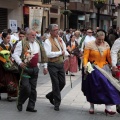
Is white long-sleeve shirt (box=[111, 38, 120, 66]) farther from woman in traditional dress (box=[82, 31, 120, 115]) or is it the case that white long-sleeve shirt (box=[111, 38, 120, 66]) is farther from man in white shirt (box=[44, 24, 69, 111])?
man in white shirt (box=[44, 24, 69, 111])

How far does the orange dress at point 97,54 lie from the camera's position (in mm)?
8148

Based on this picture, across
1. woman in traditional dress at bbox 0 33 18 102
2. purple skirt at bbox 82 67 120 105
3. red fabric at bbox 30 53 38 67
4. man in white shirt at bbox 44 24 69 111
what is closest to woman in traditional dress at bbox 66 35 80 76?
woman in traditional dress at bbox 0 33 18 102

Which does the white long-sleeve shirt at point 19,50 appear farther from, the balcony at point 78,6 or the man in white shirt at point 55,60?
the balcony at point 78,6

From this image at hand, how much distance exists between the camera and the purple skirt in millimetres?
7969

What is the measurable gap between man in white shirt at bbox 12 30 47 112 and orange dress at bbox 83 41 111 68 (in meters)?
0.85

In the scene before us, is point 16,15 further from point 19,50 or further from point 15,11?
point 19,50

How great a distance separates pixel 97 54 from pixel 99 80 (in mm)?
522

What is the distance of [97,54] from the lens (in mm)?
8156

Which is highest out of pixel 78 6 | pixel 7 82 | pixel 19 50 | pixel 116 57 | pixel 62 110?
pixel 78 6

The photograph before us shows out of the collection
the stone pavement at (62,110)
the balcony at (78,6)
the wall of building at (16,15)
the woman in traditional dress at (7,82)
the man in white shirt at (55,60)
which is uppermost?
the balcony at (78,6)

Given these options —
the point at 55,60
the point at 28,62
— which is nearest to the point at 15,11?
the point at 55,60

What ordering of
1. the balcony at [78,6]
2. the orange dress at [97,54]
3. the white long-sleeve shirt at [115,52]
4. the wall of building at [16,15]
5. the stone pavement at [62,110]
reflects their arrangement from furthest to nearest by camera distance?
1. the balcony at [78,6]
2. the wall of building at [16,15]
3. the orange dress at [97,54]
4. the stone pavement at [62,110]
5. the white long-sleeve shirt at [115,52]

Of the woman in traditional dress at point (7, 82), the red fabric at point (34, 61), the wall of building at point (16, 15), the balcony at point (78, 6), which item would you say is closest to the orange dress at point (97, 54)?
the red fabric at point (34, 61)

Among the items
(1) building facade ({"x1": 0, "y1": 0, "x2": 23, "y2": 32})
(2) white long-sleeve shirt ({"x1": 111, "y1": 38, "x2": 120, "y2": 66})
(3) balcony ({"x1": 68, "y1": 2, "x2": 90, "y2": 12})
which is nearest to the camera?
(2) white long-sleeve shirt ({"x1": 111, "y1": 38, "x2": 120, "y2": 66})
